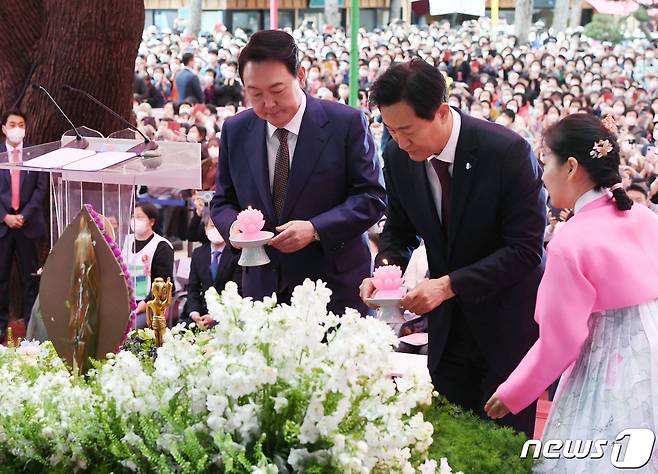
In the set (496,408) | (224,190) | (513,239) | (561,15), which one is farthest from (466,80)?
(496,408)

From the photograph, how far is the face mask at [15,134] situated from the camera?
5.73 m

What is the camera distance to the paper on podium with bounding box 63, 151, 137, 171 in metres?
2.86

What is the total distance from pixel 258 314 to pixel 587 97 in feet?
46.5

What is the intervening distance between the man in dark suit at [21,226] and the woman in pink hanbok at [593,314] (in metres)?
4.80

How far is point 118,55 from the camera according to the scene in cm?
546

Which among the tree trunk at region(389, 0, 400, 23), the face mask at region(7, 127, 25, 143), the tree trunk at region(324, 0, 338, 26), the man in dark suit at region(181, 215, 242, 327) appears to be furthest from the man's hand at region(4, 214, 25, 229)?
the tree trunk at region(389, 0, 400, 23)

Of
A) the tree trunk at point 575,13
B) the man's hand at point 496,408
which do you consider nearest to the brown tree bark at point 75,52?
the man's hand at point 496,408

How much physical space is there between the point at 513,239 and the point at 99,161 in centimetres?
114

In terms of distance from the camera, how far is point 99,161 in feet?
9.70

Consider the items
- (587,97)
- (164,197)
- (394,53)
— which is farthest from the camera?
(394,53)

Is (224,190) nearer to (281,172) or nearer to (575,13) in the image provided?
(281,172)

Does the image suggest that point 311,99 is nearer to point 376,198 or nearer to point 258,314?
point 376,198

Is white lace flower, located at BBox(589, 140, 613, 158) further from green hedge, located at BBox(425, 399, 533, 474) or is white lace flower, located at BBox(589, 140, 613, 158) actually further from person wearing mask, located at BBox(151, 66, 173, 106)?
person wearing mask, located at BBox(151, 66, 173, 106)

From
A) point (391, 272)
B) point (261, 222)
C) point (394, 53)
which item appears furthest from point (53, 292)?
point (394, 53)
